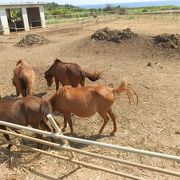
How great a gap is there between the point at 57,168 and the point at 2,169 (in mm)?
1010

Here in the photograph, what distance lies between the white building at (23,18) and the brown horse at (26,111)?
22.3 metres

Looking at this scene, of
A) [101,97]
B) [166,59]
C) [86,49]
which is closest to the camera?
[101,97]

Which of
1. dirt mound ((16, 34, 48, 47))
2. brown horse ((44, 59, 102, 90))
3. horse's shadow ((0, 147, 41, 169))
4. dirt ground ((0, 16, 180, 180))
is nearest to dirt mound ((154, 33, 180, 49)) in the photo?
dirt ground ((0, 16, 180, 180))

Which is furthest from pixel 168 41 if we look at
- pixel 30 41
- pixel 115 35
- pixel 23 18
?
pixel 23 18

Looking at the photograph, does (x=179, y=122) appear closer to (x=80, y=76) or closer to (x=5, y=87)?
(x=80, y=76)

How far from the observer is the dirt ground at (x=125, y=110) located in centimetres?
491

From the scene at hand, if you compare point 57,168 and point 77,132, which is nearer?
point 57,168

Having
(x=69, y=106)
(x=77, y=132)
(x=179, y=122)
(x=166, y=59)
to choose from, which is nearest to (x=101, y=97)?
(x=69, y=106)

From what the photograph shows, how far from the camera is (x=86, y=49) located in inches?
600

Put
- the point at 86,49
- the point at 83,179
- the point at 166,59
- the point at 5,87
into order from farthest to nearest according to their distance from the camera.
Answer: the point at 86,49 < the point at 166,59 < the point at 5,87 < the point at 83,179

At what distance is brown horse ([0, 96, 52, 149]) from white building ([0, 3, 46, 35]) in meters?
22.3

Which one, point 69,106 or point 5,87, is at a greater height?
point 69,106

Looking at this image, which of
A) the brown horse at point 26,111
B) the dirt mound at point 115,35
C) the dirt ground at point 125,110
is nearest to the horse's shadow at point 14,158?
the dirt ground at point 125,110

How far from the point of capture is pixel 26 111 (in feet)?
17.2
